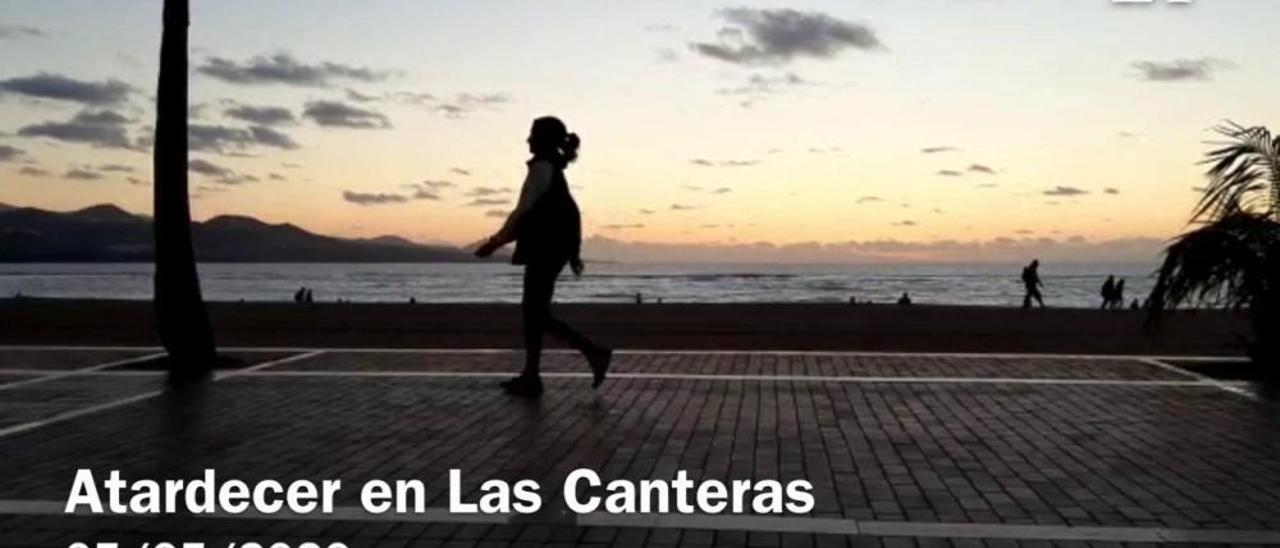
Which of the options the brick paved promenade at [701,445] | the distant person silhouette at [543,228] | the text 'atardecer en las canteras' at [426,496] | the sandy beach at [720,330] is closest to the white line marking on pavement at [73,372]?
the brick paved promenade at [701,445]

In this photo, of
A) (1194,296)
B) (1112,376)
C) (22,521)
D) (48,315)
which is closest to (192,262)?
(22,521)

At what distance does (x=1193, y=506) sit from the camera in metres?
5.25

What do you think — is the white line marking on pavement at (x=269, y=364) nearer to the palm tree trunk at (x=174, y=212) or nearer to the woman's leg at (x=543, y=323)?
the palm tree trunk at (x=174, y=212)

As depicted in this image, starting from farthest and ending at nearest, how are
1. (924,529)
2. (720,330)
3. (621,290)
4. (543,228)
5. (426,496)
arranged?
(621,290) < (720,330) < (543,228) < (426,496) < (924,529)

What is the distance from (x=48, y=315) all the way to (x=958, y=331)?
18.4 metres

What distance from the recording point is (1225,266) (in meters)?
10.5

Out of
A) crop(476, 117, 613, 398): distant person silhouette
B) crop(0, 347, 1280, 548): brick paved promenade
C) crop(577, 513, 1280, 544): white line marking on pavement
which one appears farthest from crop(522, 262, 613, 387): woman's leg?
crop(577, 513, 1280, 544): white line marking on pavement

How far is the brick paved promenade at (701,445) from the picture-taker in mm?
4836

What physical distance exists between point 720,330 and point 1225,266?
10.5 metres

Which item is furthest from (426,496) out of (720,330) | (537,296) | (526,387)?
(720,330)

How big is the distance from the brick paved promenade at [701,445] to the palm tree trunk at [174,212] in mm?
522

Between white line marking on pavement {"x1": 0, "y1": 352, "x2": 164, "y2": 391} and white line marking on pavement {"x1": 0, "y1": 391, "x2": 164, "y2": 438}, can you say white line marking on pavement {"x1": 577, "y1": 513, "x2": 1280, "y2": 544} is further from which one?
white line marking on pavement {"x1": 0, "y1": 352, "x2": 164, "y2": 391}

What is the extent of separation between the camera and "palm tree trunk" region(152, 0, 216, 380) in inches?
430

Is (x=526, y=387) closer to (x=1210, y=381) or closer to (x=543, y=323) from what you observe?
(x=543, y=323)
